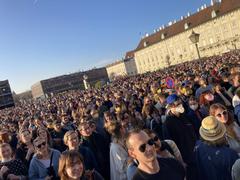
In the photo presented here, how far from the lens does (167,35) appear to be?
112m

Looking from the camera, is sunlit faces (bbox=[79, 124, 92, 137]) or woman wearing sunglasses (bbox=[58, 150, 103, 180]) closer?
woman wearing sunglasses (bbox=[58, 150, 103, 180])

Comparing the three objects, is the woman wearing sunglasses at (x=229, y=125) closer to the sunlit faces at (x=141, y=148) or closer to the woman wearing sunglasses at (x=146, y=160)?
the woman wearing sunglasses at (x=146, y=160)

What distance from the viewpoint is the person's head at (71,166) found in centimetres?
427

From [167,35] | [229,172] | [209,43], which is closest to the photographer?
[229,172]

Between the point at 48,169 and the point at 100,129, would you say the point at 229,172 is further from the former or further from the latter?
the point at 100,129

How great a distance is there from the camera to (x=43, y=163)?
553 centimetres

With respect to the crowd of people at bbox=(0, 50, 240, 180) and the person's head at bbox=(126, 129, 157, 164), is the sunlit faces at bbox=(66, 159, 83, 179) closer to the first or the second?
the crowd of people at bbox=(0, 50, 240, 180)

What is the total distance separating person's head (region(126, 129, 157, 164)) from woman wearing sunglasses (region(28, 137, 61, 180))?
2.04m

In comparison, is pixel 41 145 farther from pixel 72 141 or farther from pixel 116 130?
pixel 116 130

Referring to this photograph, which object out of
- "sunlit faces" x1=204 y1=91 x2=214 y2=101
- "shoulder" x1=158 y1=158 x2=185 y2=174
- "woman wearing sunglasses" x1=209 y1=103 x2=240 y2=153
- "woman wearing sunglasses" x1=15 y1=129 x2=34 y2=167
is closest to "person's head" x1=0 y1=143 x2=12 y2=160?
"woman wearing sunglasses" x1=15 y1=129 x2=34 y2=167

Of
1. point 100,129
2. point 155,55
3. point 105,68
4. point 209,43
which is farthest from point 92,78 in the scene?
point 100,129

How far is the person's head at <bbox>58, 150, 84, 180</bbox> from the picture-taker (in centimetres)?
427

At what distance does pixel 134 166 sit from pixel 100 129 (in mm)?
4432

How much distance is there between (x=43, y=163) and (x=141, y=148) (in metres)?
2.50
